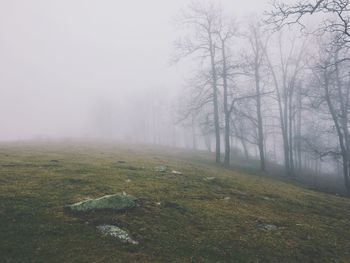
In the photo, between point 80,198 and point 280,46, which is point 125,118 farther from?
point 80,198

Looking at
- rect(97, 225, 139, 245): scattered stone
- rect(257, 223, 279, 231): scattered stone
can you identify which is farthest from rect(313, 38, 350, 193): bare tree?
rect(97, 225, 139, 245): scattered stone

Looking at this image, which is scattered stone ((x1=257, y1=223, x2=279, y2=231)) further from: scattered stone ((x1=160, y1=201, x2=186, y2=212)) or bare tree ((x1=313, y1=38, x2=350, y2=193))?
bare tree ((x1=313, y1=38, x2=350, y2=193))

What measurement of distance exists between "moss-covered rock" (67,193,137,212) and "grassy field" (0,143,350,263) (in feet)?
1.09

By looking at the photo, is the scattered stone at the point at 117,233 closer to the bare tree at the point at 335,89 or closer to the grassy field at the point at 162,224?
the grassy field at the point at 162,224

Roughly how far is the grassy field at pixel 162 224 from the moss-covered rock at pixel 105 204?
0.33 m

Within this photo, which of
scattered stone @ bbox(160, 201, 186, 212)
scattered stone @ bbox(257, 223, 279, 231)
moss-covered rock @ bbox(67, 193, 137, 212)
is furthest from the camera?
scattered stone @ bbox(160, 201, 186, 212)

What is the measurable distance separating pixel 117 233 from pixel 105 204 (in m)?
1.90

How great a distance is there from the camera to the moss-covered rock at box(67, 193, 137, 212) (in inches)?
401

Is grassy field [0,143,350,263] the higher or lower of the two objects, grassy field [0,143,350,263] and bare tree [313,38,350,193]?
the lower

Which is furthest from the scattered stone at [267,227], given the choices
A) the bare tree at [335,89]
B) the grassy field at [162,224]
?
the bare tree at [335,89]

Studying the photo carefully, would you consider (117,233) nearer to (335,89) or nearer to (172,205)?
(172,205)

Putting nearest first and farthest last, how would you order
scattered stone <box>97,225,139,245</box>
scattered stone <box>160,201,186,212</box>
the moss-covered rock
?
scattered stone <box>97,225,139,245</box> < the moss-covered rock < scattered stone <box>160,201,186,212</box>

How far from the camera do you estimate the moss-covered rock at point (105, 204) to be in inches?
401

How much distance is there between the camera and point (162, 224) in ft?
32.8
